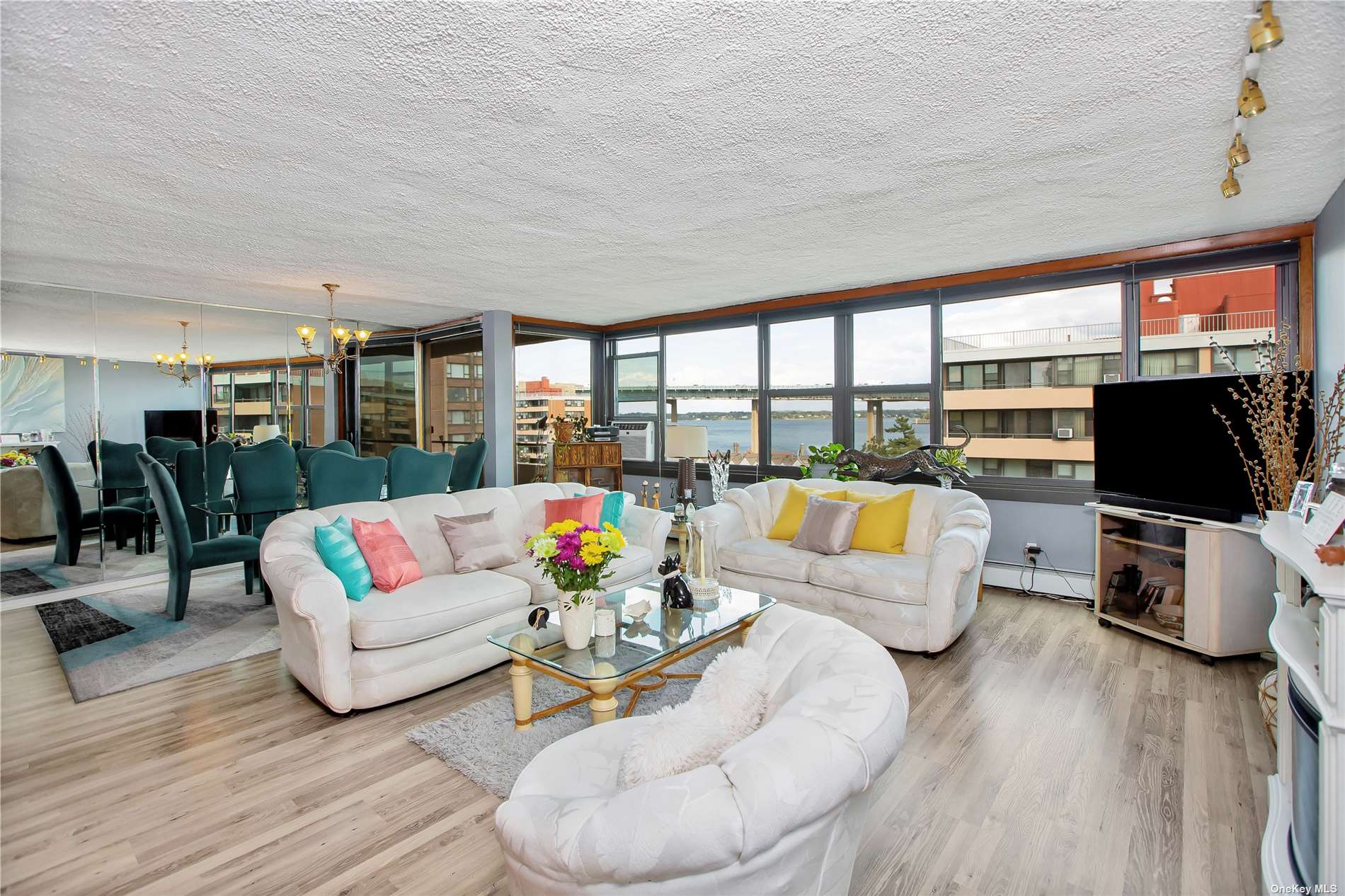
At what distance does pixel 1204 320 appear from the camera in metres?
4.22

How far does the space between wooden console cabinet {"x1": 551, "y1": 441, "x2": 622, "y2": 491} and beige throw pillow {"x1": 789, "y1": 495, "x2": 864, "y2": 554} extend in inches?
121

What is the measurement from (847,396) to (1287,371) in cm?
292

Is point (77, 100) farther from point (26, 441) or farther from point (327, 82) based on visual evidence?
point (26, 441)

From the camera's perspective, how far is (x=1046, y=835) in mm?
2082

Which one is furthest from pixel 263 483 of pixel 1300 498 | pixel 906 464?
pixel 1300 498

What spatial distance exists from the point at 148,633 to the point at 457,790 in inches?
118

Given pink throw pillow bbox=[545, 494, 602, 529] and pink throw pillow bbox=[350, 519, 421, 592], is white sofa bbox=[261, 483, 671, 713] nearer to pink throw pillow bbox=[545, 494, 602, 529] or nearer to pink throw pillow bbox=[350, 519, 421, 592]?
pink throw pillow bbox=[350, 519, 421, 592]

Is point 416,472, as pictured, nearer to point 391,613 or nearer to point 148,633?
point 148,633

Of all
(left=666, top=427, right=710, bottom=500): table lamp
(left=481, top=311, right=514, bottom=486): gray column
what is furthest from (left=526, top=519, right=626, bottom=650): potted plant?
(left=481, top=311, right=514, bottom=486): gray column

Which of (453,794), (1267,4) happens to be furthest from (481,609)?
(1267,4)

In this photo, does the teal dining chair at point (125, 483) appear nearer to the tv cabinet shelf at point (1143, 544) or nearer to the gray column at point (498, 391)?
the gray column at point (498, 391)

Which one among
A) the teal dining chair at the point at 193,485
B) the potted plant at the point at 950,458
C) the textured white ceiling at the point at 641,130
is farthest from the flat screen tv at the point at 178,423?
the potted plant at the point at 950,458

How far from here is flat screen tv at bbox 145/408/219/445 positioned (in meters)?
5.30

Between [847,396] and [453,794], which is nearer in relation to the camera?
[453,794]
